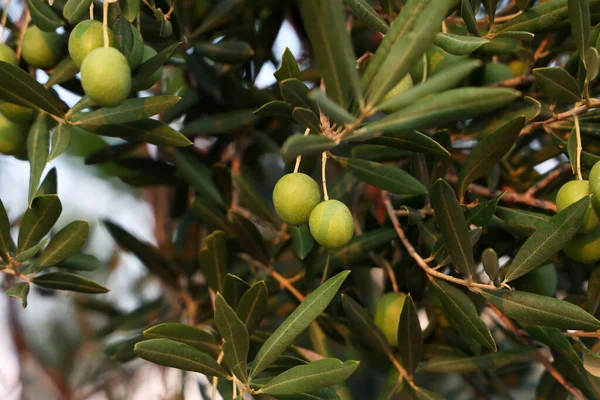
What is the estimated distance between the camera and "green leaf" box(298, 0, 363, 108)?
560mm

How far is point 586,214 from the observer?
0.75 m

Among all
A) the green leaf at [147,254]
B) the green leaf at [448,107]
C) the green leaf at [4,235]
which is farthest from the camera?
the green leaf at [147,254]

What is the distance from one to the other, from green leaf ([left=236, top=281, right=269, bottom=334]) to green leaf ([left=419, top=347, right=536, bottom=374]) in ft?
1.10

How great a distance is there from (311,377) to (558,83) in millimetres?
489

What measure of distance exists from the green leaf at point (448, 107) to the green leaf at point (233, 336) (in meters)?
0.28

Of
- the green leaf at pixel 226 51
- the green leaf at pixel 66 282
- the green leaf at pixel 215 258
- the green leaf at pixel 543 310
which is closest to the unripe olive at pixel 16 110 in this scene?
the green leaf at pixel 66 282

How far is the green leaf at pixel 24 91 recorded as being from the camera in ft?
2.46

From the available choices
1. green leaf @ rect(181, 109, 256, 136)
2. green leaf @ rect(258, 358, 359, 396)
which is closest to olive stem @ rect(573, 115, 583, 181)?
green leaf @ rect(258, 358, 359, 396)

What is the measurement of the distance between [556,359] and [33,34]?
3.31 feet

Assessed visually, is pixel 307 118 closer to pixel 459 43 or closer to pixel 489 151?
pixel 459 43

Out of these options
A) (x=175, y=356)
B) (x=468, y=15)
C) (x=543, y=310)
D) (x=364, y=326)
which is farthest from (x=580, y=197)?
(x=175, y=356)

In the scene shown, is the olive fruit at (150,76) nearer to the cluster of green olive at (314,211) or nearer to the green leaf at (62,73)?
the green leaf at (62,73)

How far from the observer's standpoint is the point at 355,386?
180 centimetres

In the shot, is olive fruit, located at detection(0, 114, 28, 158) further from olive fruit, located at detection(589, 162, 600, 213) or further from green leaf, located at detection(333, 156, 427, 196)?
olive fruit, located at detection(589, 162, 600, 213)
